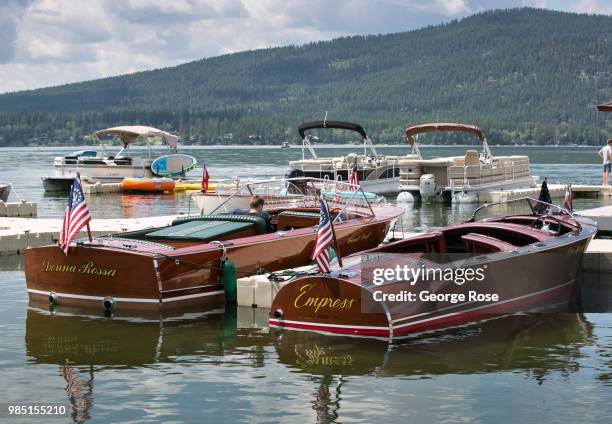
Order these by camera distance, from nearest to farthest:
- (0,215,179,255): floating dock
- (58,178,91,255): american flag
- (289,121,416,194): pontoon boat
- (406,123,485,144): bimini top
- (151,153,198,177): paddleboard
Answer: (58,178,91,255): american flag, (0,215,179,255): floating dock, (289,121,416,194): pontoon boat, (406,123,485,144): bimini top, (151,153,198,177): paddleboard

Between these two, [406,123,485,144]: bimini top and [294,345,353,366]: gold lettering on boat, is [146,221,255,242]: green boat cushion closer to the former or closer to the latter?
[294,345,353,366]: gold lettering on boat

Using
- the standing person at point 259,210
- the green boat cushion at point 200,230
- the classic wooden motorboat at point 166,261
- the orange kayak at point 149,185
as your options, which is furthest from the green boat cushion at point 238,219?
the orange kayak at point 149,185

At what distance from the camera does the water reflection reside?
13070mm

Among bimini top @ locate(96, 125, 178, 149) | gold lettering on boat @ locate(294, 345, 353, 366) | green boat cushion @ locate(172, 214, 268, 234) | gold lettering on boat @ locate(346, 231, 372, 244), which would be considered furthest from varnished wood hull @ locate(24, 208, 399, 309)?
bimini top @ locate(96, 125, 178, 149)

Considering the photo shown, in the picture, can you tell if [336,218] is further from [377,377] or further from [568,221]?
[377,377]

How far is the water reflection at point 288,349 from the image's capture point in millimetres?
13070

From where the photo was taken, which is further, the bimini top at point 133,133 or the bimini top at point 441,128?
the bimini top at point 133,133

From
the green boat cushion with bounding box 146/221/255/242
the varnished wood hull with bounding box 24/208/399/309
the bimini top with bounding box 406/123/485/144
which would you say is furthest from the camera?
the bimini top with bounding box 406/123/485/144

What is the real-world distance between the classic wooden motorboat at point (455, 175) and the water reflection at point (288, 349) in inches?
1110

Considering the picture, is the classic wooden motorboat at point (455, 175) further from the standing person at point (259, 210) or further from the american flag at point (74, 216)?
the american flag at point (74, 216)

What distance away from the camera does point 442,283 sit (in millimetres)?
14789

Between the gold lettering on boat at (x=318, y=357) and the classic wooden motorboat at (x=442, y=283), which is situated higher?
the classic wooden motorboat at (x=442, y=283)

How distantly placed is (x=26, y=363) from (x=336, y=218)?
25.6ft

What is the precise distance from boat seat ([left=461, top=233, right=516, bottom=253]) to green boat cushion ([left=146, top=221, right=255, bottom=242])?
400cm
